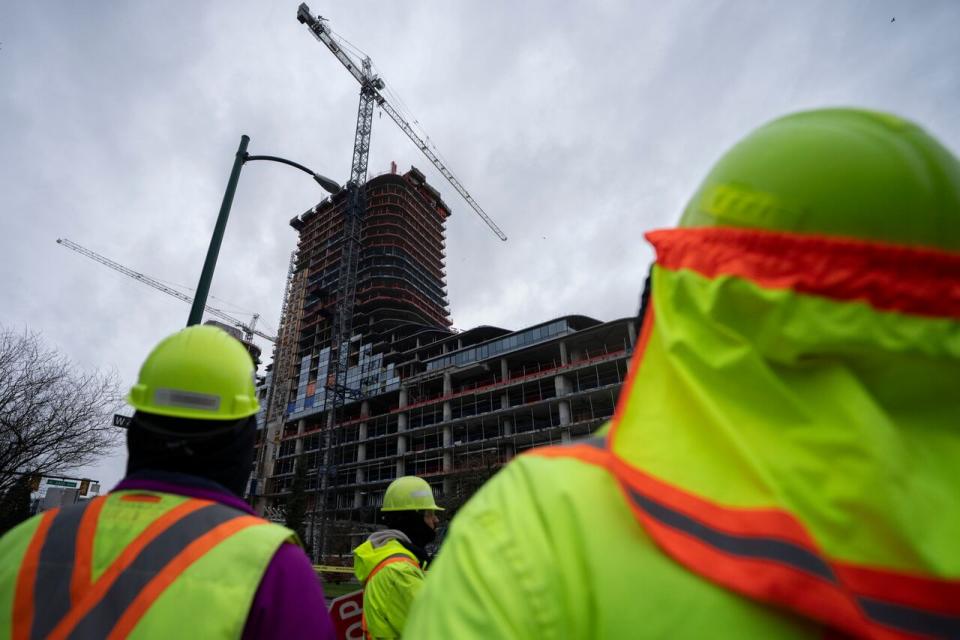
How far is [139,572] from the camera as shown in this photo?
4.93ft

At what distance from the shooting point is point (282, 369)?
78.1 m

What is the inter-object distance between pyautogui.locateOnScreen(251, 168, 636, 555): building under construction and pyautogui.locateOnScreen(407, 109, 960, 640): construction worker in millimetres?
36395

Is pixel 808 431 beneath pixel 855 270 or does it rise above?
beneath

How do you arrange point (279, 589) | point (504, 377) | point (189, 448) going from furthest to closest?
point (504, 377), point (189, 448), point (279, 589)

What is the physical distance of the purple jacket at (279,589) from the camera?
→ 155cm

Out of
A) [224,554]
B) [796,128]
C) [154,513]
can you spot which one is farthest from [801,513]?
[154,513]

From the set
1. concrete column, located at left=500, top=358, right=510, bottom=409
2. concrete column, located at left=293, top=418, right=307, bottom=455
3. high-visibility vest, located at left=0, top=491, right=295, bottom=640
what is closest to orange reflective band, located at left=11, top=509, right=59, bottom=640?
high-visibility vest, located at left=0, top=491, right=295, bottom=640

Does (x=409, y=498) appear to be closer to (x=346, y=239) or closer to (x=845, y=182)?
(x=845, y=182)

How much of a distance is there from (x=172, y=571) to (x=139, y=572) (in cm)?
10

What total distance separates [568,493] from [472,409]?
47.0 metres

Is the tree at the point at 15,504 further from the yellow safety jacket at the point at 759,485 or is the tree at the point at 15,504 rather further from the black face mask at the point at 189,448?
the yellow safety jacket at the point at 759,485

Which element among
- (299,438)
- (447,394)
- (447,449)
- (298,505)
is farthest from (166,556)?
(299,438)

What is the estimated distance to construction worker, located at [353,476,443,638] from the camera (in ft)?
12.6

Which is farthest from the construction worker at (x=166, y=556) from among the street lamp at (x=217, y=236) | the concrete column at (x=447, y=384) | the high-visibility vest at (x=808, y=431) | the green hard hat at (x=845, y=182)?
the concrete column at (x=447, y=384)
